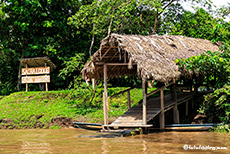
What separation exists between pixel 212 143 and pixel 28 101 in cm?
1073

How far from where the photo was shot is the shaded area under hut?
9.74 m

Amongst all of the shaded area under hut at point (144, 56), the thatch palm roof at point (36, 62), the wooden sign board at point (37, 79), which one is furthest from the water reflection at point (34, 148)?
the thatch palm roof at point (36, 62)

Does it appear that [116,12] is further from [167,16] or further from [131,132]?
[131,132]

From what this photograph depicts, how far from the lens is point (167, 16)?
60.8 feet

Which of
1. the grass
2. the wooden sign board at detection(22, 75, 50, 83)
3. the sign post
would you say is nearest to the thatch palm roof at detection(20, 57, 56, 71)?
the sign post

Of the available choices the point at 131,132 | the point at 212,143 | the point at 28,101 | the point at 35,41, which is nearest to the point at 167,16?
the point at 35,41

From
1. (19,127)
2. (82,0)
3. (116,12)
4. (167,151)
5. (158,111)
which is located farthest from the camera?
(82,0)

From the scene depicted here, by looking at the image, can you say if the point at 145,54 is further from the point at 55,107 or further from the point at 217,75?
the point at 55,107

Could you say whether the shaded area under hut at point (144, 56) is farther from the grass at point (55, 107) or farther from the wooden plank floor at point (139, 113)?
the grass at point (55, 107)

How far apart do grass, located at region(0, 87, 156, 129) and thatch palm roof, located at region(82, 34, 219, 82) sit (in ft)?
6.69

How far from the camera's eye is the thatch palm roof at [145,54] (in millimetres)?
9742

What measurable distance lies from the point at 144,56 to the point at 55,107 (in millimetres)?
6706

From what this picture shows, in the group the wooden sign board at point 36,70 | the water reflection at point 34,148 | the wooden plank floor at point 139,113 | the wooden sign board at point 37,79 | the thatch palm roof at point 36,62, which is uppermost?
the thatch palm roof at point 36,62

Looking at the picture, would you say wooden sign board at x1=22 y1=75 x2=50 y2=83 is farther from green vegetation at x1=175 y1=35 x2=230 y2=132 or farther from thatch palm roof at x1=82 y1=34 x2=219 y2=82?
green vegetation at x1=175 y1=35 x2=230 y2=132
